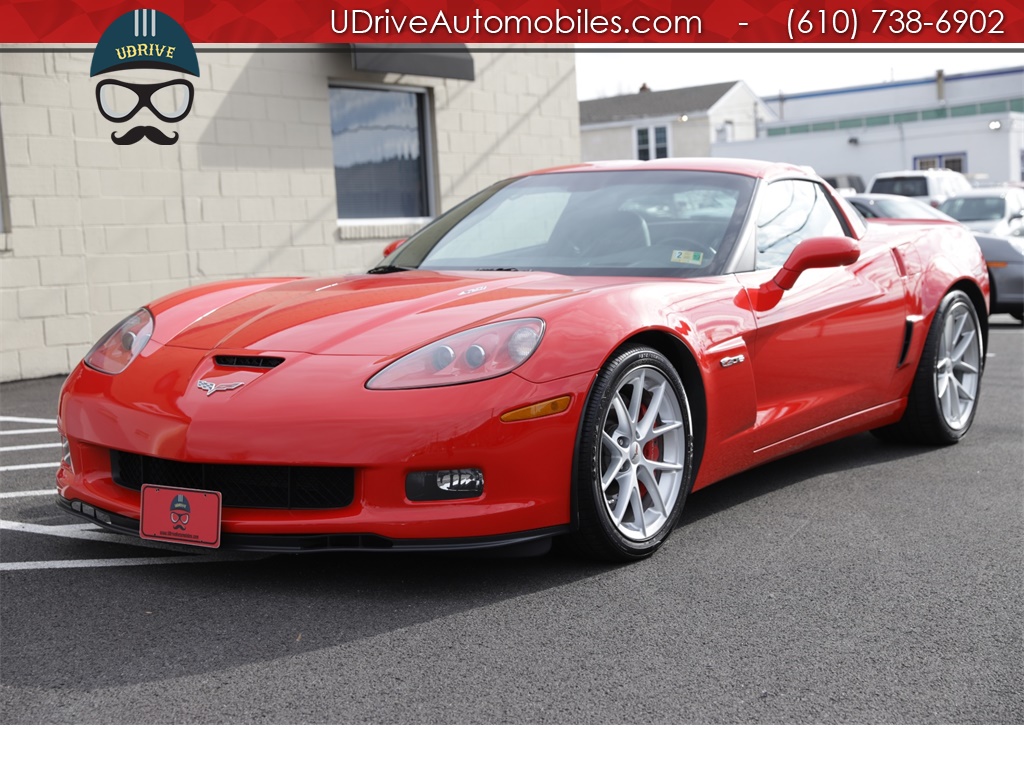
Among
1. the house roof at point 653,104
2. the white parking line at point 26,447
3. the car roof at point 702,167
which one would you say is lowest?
the white parking line at point 26,447

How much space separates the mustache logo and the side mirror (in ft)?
22.4

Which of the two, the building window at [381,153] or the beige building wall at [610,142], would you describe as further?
the beige building wall at [610,142]

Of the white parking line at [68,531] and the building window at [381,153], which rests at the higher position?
the building window at [381,153]

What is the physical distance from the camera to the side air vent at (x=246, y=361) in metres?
3.59

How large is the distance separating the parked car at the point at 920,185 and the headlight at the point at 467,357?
2225 centimetres

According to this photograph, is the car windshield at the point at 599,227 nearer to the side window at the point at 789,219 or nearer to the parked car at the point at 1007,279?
the side window at the point at 789,219

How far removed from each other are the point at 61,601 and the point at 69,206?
264 inches

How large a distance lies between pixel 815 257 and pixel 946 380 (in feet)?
5.21

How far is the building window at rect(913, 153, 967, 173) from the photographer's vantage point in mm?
44562

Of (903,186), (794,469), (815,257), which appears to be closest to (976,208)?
(903,186)

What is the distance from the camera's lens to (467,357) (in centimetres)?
351
